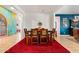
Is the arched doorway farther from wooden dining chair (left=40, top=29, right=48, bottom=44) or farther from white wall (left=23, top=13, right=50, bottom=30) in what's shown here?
wooden dining chair (left=40, top=29, right=48, bottom=44)

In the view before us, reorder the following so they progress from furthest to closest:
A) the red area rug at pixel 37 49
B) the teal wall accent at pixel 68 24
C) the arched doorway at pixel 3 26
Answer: the teal wall accent at pixel 68 24 < the arched doorway at pixel 3 26 < the red area rug at pixel 37 49

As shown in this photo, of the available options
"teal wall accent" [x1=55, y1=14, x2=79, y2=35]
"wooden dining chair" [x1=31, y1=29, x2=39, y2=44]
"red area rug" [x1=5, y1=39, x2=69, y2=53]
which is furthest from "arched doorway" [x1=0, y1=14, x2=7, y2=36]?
"teal wall accent" [x1=55, y1=14, x2=79, y2=35]

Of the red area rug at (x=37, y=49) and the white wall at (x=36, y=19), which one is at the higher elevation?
the white wall at (x=36, y=19)

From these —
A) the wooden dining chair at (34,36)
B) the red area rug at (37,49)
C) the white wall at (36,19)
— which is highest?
the white wall at (36,19)

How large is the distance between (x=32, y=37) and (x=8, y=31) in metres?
4.35

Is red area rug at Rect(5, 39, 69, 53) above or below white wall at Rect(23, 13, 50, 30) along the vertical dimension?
below

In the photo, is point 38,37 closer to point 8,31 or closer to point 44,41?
point 44,41

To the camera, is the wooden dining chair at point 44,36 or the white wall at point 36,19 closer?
the wooden dining chair at point 44,36

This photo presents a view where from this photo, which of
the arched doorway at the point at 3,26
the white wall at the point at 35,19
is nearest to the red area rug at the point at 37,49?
the arched doorway at the point at 3,26

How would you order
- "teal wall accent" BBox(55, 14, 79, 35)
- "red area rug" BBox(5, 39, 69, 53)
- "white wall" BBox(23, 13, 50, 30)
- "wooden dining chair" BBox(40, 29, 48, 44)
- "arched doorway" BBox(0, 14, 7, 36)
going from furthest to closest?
"teal wall accent" BBox(55, 14, 79, 35) < "white wall" BBox(23, 13, 50, 30) < "arched doorway" BBox(0, 14, 7, 36) < "wooden dining chair" BBox(40, 29, 48, 44) < "red area rug" BBox(5, 39, 69, 53)

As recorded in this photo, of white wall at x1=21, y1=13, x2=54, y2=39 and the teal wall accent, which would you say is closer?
white wall at x1=21, y1=13, x2=54, y2=39

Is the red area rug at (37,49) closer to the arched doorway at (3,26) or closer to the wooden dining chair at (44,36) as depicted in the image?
the wooden dining chair at (44,36)
